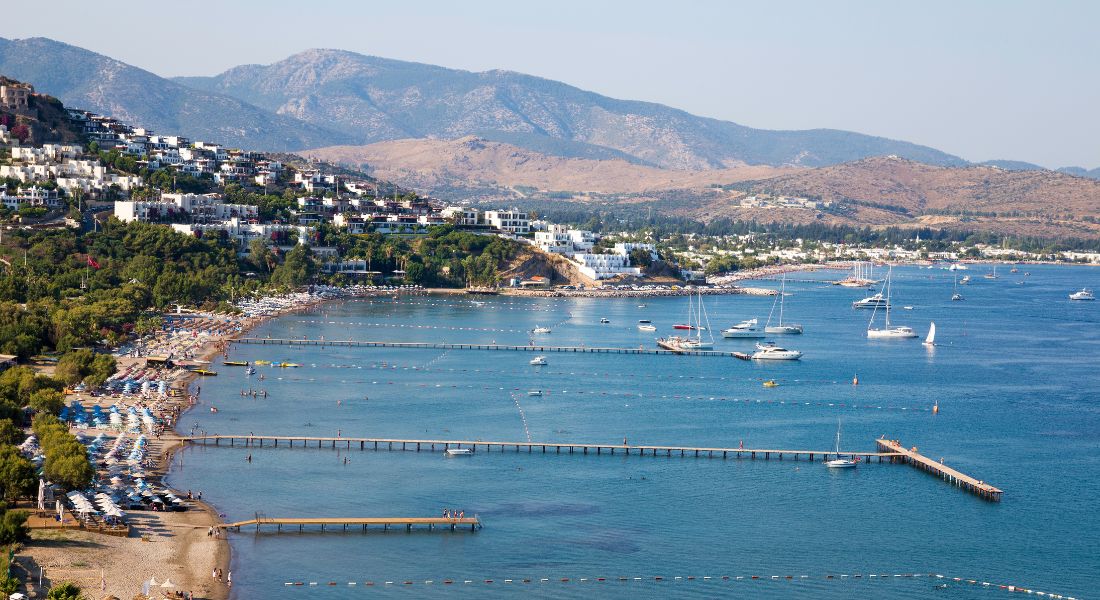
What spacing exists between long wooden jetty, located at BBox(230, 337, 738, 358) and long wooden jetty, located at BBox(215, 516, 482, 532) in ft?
112

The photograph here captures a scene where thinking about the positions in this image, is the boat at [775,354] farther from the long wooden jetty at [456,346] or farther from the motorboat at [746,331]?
the motorboat at [746,331]

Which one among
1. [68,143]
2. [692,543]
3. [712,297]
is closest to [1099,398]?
[692,543]

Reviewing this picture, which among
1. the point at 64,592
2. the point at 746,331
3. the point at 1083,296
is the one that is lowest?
the point at 64,592

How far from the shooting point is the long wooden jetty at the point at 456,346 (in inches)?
2731

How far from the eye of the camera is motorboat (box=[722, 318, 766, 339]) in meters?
80.6

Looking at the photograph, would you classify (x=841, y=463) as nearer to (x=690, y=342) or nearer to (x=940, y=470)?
(x=940, y=470)

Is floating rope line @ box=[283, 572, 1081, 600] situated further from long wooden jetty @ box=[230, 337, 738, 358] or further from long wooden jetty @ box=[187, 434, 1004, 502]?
long wooden jetty @ box=[230, 337, 738, 358]

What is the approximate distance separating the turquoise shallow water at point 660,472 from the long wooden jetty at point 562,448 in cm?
82

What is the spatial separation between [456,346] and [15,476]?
38730 mm

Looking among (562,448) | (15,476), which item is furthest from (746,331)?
(15,476)

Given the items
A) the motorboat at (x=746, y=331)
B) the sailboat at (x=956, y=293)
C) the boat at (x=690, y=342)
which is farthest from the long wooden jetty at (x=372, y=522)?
the sailboat at (x=956, y=293)

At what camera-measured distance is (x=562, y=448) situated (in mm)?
44969

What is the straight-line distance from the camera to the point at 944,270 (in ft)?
557

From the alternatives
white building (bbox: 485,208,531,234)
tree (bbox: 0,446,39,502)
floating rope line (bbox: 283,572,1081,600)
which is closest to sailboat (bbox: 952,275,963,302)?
white building (bbox: 485,208,531,234)
